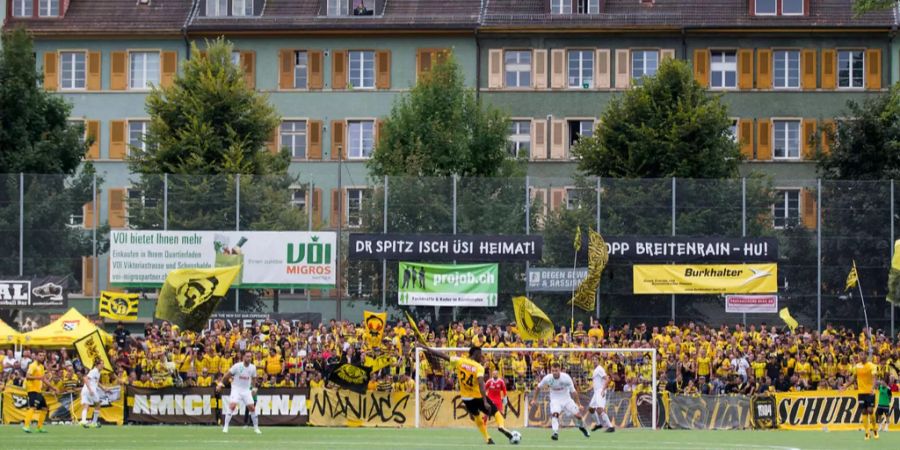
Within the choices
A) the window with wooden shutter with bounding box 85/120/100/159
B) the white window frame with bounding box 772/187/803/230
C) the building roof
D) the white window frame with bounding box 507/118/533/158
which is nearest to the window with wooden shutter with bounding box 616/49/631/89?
the building roof

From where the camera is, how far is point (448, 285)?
54.3m

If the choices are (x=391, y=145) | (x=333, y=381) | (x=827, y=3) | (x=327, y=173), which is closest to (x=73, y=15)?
(x=327, y=173)

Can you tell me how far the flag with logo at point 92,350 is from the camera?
4316 cm

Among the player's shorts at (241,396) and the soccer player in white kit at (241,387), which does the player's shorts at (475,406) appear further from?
the player's shorts at (241,396)

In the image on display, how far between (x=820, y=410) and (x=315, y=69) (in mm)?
41079

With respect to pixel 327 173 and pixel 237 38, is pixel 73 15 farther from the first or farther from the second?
pixel 327 173

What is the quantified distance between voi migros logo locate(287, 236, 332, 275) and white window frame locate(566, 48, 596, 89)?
89.7ft

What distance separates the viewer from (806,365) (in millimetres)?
47469

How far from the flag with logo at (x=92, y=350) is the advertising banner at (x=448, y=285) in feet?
43.5

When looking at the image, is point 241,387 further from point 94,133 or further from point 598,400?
point 94,133

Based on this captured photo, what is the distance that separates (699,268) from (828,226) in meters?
4.82

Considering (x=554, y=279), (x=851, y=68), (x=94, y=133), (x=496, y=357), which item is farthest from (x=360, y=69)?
(x=496, y=357)

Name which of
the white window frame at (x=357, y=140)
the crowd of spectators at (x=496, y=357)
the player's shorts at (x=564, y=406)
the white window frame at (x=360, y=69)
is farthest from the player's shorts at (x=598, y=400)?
the white window frame at (x=360, y=69)

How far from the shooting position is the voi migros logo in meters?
54.9
